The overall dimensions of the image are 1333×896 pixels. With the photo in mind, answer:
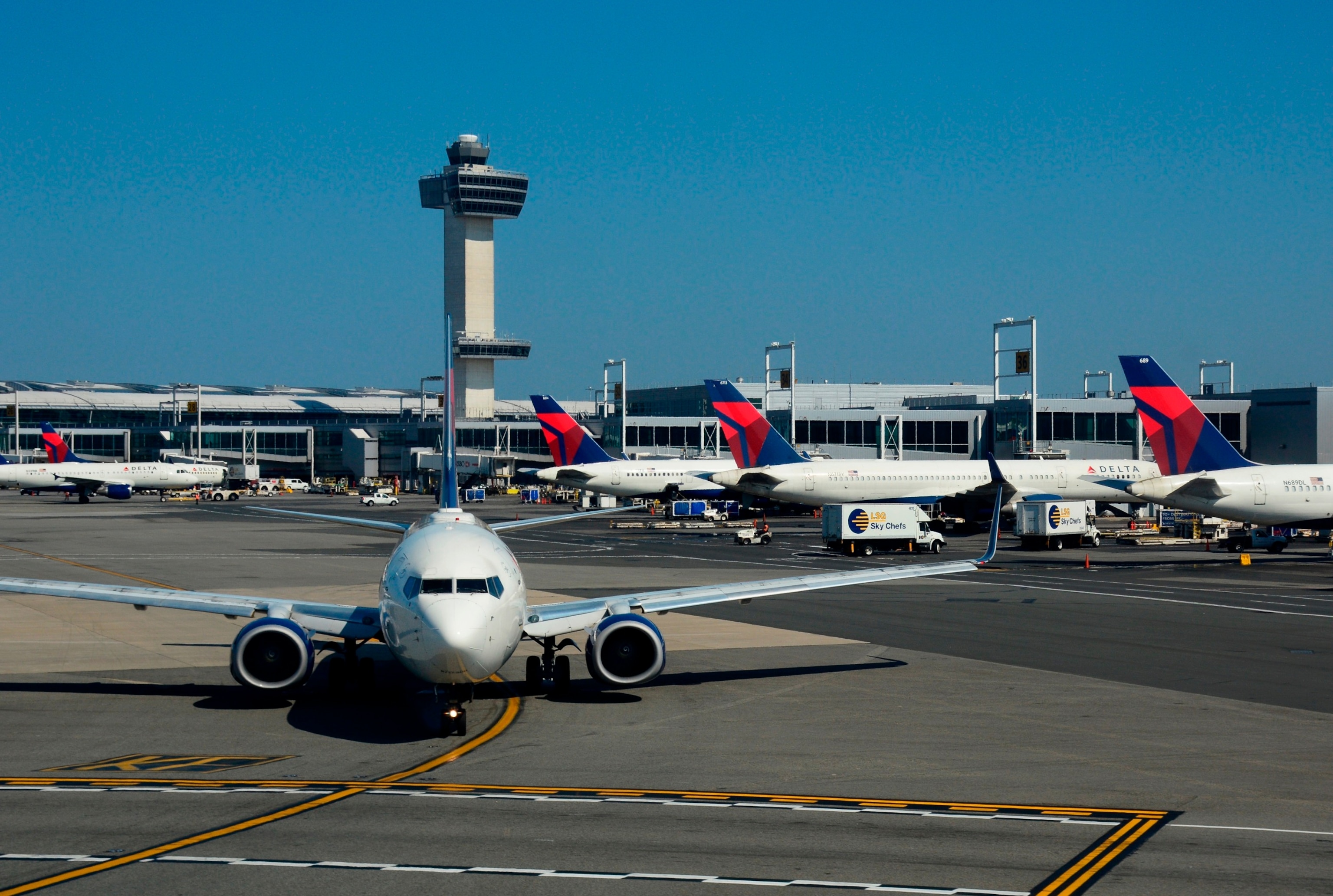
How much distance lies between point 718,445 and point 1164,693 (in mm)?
121872

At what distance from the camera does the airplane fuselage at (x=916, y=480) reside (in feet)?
280

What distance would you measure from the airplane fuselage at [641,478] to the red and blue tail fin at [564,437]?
0.82 metres

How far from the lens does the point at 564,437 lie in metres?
105

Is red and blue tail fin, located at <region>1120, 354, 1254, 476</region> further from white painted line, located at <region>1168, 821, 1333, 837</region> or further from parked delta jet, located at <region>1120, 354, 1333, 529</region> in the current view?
white painted line, located at <region>1168, 821, 1333, 837</region>

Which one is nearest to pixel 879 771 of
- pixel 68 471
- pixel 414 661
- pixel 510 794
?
pixel 510 794

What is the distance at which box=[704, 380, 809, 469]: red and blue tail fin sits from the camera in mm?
87688

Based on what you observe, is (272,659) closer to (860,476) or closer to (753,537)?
(753,537)

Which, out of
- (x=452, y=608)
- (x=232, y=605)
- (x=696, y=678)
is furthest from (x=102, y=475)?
(x=452, y=608)

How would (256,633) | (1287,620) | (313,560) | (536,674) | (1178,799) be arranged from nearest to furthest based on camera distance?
(1178,799), (256,633), (536,674), (1287,620), (313,560)

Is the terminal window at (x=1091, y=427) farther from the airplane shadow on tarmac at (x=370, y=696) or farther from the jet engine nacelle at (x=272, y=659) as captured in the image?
the jet engine nacelle at (x=272, y=659)

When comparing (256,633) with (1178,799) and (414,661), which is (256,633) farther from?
(1178,799)

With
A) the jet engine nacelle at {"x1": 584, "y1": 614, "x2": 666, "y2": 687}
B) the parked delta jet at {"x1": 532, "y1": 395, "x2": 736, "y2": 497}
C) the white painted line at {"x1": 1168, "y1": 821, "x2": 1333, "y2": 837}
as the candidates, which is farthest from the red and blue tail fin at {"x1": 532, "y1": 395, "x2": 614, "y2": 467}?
the white painted line at {"x1": 1168, "y1": 821, "x2": 1333, "y2": 837}

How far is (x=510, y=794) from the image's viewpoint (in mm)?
17172

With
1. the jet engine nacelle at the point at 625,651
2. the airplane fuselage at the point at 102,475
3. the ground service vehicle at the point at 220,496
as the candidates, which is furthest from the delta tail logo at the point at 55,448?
the jet engine nacelle at the point at 625,651
